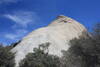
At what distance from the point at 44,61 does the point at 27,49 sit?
12457mm

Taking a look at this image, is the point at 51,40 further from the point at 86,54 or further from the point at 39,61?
the point at 39,61

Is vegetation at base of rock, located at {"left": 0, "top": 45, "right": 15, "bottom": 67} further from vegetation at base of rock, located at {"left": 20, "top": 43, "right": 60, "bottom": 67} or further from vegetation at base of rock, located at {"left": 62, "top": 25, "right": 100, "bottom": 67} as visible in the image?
vegetation at base of rock, located at {"left": 62, "top": 25, "right": 100, "bottom": 67}

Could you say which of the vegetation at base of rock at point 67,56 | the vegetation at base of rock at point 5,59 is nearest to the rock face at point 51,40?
the vegetation at base of rock at point 5,59

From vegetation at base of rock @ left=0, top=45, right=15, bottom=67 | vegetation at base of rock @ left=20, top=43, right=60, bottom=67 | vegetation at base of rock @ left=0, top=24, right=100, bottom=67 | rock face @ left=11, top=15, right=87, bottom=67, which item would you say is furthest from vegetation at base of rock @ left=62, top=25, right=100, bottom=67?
vegetation at base of rock @ left=0, top=45, right=15, bottom=67

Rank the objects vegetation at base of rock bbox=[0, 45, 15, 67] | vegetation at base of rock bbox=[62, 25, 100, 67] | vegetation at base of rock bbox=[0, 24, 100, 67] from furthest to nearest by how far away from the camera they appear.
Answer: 1. vegetation at base of rock bbox=[62, 25, 100, 67]
2. vegetation at base of rock bbox=[0, 45, 15, 67]
3. vegetation at base of rock bbox=[0, 24, 100, 67]

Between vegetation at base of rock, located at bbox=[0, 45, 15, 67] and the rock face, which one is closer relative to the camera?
vegetation at base of rock, located at bbox=[0, 45, 15, 67]

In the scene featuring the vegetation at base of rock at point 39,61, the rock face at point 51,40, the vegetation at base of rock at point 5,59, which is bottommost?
the vegetation at base of rock at point 39,61

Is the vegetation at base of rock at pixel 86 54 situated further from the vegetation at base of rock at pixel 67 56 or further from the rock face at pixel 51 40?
the rock face at pixel 51 40

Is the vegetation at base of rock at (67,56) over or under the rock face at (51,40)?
under

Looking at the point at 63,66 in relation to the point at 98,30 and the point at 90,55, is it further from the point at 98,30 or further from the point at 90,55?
the point at 98,30

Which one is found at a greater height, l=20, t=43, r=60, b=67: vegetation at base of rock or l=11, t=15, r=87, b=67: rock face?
l=11, t=15, r=87, b=67: rock face

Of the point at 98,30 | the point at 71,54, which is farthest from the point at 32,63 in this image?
the point at 98,30

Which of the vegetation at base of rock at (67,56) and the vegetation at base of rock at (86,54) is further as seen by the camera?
the vegetation at base of rock at (86,54)

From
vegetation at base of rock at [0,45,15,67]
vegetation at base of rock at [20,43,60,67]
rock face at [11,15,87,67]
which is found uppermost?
rock face at [11,15,87,67]
